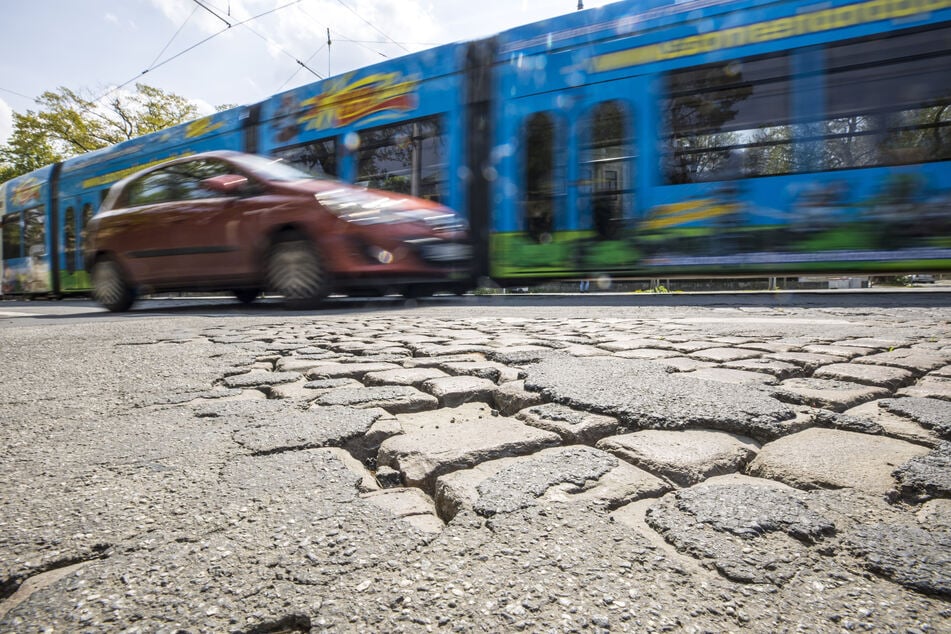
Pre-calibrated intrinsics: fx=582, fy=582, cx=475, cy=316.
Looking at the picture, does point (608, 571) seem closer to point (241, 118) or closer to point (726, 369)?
point (726, 369)

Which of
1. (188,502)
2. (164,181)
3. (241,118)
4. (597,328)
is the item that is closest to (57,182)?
(241,118)

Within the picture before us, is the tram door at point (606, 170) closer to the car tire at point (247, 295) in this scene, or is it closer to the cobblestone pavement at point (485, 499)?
the car tire at point (247, 295)

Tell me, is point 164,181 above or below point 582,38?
below

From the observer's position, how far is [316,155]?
916cm

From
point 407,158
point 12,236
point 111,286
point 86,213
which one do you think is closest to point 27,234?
point 12,236

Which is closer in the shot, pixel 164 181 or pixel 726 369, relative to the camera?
pixel 726 369

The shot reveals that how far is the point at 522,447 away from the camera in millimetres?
1368

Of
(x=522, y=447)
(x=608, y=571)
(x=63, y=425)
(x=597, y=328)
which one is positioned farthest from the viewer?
(x=597, y=328)

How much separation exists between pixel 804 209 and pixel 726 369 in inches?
185

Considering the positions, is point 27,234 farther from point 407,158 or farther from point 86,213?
point 407,158

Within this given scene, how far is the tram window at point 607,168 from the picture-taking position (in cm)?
688

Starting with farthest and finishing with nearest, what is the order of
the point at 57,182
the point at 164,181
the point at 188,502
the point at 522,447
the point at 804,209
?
the point at 57,182
the point at 164,181
the point at 804,209
the point at 522,447
the point at 188,502

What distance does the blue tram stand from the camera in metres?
5.74

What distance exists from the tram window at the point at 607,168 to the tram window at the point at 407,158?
6.58ft
